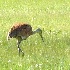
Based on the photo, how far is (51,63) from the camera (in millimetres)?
9523

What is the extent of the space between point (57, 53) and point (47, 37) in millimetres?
2702

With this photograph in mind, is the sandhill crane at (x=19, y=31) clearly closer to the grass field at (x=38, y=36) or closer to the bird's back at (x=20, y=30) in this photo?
the bird's back at (x=20, y=30)

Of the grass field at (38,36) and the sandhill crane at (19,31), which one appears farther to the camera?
the sandhill crane at (19,31)

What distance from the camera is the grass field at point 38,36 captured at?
9.70 metres

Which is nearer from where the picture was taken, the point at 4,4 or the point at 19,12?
the point at 19,12

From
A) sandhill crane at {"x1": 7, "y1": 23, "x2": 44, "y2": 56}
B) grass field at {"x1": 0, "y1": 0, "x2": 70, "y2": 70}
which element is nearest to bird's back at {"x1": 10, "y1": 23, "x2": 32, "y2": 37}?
sandhill crane at {"x1": 7, "y1": 23, "x2": 44, "y2": 56}

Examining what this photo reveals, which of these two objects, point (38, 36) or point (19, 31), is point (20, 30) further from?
point (38, 36)

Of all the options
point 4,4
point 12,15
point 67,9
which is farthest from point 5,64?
point 4,4

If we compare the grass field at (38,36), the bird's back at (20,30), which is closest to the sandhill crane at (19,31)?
the bird's back at (20,30)

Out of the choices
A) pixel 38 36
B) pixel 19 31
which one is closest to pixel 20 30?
pixel 19 31

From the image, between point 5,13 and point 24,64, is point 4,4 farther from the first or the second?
point 24,64

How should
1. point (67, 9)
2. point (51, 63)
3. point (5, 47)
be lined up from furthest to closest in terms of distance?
point (67, 9) → point (5, 47) → point (51, 63)

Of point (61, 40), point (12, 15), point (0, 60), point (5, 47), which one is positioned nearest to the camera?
point (0, 60)

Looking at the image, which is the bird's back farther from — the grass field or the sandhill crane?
the grass field
